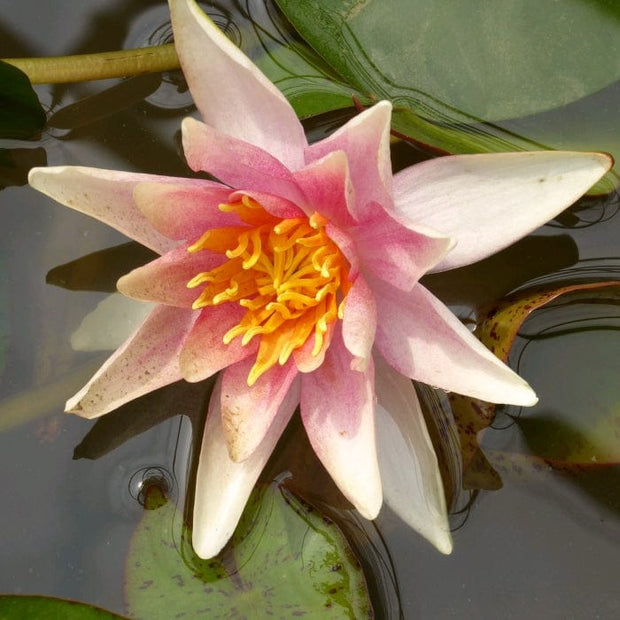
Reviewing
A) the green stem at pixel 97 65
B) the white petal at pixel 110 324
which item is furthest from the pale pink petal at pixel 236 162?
the green stem at pixel 97 65

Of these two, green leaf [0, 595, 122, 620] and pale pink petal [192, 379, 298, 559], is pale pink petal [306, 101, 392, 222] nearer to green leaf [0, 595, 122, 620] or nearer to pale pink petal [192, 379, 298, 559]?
pale pink petal [192, 379, 298, 559]

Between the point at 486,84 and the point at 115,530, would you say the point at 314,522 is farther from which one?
the point at 486,84

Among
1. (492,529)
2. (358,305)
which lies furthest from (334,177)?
(492,529)

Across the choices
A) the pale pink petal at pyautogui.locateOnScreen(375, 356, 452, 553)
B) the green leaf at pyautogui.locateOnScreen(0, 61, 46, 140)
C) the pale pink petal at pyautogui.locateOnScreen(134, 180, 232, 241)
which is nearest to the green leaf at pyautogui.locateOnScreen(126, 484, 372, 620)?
the pale pink petal at pyautogui.locateOnScreen(375, 356, 452, 553)

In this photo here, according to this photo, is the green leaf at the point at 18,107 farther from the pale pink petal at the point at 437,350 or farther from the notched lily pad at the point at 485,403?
the notched lily pad at the point at 485,403

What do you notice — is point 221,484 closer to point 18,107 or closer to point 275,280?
point 275,280
